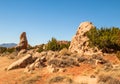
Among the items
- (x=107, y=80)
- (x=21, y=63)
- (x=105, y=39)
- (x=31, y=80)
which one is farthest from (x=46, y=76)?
(x=105, y=39)

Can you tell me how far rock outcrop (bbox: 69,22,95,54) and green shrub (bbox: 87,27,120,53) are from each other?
1.09 m

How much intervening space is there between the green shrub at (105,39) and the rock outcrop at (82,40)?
1.09 metres

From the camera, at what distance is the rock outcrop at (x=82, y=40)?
36.3 meters

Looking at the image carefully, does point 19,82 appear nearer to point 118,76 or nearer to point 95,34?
point 118,76

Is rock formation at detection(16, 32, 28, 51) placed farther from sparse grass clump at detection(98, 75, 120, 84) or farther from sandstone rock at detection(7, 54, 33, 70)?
sparse grass clump at detection(98, 75, 120, 84)

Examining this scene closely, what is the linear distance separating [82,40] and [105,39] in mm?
4890

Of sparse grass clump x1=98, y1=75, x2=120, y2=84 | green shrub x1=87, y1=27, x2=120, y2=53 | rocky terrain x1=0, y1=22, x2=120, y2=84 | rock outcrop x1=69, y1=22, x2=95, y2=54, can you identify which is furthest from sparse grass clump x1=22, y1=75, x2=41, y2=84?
rock outcrop x1=69, y1=22, x2=95, y2=54

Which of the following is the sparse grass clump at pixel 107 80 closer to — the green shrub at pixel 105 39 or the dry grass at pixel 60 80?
the dry grass at pixel 60 80

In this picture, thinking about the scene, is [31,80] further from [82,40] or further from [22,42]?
[22,42]

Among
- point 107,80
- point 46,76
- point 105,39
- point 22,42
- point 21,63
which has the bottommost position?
point 107,80

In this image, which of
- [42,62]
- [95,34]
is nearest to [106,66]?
[42,62]

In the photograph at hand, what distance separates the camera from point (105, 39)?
33.7m

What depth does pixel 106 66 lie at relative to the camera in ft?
79.2

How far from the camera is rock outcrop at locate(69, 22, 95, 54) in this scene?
119 ft
